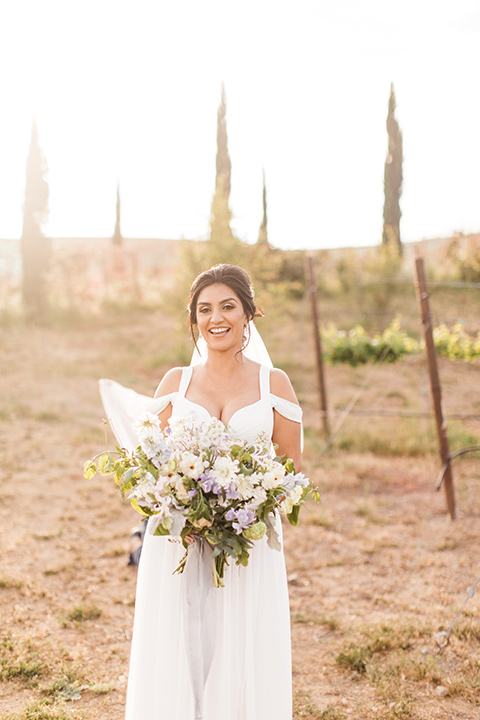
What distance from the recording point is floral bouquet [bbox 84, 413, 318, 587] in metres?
2.09

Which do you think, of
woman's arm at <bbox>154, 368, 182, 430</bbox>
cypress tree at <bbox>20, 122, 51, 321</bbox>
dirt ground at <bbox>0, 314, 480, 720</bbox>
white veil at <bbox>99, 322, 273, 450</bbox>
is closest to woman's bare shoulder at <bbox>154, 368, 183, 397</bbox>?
woman's arm at <bbox>154, 368, 182, 430</bbox>

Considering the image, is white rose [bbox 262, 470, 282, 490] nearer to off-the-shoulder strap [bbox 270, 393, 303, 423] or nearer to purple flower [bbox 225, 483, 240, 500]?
purple flower [bbox 225, 483, 240, 500]

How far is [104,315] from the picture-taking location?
19.9m

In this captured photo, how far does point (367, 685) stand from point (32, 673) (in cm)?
213

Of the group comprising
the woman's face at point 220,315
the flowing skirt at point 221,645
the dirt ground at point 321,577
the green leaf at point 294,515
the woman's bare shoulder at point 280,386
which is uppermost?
the woman's face at point 220,315

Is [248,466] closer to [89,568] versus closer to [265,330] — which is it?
[89,568]

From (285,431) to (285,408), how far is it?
0.11m

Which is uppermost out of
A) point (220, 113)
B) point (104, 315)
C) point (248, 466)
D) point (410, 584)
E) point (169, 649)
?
point (220, 113)

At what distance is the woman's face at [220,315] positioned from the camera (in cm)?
269

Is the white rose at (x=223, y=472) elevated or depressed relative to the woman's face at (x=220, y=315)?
depressed

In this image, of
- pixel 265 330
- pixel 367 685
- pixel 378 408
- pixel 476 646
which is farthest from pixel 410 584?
pixel 265 330

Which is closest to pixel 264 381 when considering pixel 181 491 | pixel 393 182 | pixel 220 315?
pixel 220 315

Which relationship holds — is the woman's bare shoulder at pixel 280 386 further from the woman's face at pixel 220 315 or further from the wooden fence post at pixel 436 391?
the wooden fence post at pixel 436 391

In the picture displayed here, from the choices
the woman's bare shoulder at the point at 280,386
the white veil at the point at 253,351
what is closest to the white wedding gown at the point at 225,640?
the woman's bare shoulder at the point at 280,386
